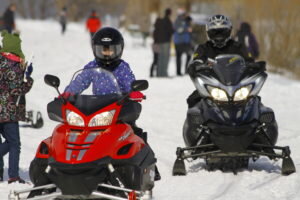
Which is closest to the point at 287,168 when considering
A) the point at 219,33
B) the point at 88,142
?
the point at 219,33

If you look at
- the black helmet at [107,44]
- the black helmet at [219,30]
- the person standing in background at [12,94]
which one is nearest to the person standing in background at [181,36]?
the black helmet at [219,30]

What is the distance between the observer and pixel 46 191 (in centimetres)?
622

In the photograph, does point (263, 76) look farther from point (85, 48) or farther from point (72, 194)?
point (85, 48)

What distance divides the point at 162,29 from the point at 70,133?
1413 centimetres

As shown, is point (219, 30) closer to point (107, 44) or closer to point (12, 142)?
point (107, 44)

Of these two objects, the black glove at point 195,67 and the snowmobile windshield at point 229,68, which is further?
the black glove at point 195,67

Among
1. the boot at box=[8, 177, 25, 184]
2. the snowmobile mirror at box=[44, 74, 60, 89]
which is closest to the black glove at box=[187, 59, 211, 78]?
the boot at box=[8, 177, 25, 184]

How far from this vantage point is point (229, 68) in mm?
8617

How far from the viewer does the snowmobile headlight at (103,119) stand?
6008 millimetres

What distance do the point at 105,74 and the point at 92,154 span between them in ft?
3.21

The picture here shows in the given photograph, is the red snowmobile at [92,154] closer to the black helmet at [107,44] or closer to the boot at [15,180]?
the black helmet at [107,44]

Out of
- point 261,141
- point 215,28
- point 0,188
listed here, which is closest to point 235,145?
point 261,141

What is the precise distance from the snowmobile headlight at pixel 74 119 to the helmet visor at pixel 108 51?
3.33ft

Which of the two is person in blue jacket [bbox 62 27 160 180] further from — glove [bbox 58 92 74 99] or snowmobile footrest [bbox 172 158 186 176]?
snowmobile footrest [bbox 172 158 186 176]
